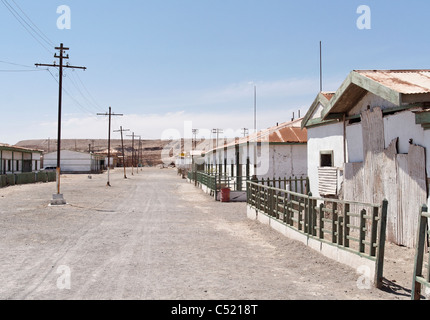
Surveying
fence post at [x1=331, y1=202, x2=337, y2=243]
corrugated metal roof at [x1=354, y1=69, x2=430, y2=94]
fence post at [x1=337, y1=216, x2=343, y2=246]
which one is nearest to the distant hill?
corrugated metal roof at [x1=354, y1=69, x2=430, y2=94]

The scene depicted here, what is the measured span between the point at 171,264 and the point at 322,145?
24.3ft

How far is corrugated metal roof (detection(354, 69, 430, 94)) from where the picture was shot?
8008mm

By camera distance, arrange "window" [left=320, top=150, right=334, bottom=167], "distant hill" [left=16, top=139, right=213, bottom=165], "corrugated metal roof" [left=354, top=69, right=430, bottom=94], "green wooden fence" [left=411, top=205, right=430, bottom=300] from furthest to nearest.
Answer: "distant hill" [left=16, top=139, right=213, bottom=165] < "window" [left=320, top=150, right=334, bottom=167] < "corrugated metal roof" [left=354, top=69, right=430, bottom=94] < "green wooden fence" [left=411, top=205, right=430, bottom=300]

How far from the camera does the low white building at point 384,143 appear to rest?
316 inches

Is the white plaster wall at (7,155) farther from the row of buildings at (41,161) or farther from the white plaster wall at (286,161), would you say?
the white plaster wall at (286,161)

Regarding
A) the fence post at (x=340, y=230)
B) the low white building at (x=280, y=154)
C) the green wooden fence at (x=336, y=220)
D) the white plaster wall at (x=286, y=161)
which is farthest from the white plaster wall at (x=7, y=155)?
the fence post at (x=340, y=230)

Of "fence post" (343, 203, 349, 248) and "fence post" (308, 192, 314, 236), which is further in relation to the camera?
"fence post" (308, 192, 314, 236)

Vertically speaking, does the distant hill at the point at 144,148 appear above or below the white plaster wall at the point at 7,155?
above

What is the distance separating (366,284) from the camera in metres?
6.17

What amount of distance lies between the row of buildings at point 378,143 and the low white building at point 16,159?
108ft

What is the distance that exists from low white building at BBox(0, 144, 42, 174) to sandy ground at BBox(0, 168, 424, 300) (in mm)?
27263

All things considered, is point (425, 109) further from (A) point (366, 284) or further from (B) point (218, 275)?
(B) point (218, 275)

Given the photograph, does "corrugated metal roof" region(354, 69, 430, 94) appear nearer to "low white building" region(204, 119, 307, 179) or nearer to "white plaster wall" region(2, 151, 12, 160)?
"low white building" region(204, 119, 307, 179)

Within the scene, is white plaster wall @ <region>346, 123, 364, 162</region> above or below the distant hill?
below
